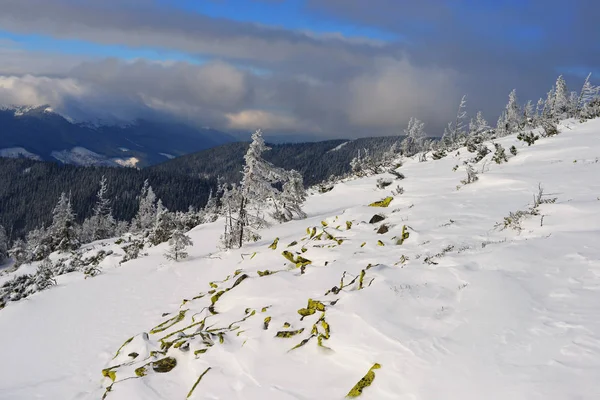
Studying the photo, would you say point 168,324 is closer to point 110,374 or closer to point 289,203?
point 110,374

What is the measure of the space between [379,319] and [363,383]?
1469 mm

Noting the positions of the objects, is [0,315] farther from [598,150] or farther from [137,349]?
[598,150]

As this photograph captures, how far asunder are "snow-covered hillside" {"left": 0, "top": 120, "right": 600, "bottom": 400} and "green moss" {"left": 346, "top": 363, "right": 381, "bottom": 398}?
0.04 meters

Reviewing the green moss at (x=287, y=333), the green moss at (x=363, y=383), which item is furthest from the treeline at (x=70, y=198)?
the green moss at (x=363, y=383)

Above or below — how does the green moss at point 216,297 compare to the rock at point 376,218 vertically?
below

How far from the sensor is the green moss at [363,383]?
5.95 m

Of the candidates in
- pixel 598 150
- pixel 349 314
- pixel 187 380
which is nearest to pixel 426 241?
pixel 349 314

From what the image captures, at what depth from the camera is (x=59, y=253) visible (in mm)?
36656

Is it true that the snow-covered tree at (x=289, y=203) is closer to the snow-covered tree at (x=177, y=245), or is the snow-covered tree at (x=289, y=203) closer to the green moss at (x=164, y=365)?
the snow-covered tree at (x=177, y=245)

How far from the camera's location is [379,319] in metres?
7.21

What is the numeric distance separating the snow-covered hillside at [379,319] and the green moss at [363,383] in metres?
0.04

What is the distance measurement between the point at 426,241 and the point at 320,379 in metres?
6.50

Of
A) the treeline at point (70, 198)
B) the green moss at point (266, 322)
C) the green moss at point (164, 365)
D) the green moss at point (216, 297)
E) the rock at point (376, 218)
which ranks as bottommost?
the treeline at point (70, 198)

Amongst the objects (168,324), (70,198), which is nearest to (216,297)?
(168,324)
